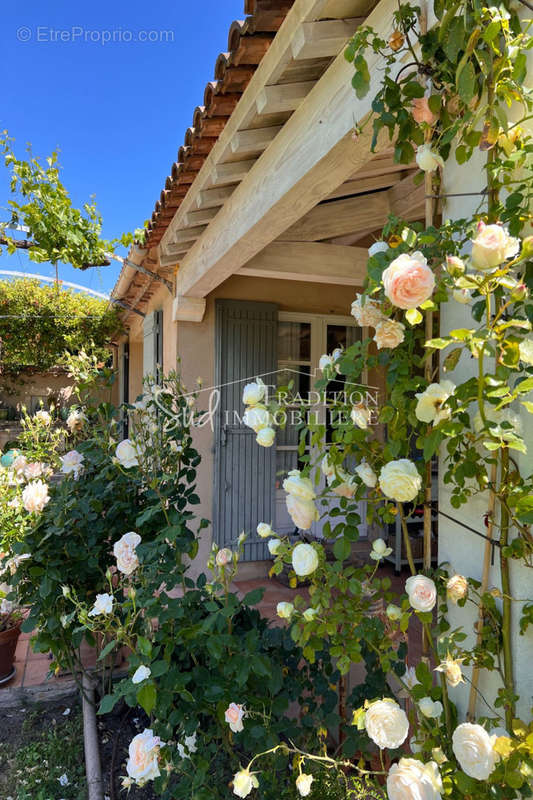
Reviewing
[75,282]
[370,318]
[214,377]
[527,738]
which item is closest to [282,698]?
[527,738]

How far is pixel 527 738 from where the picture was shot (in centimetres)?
72

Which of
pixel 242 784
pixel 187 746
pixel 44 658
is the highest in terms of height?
pixel 242 784

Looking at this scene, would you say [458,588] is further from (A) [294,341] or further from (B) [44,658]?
(A) [294,341]

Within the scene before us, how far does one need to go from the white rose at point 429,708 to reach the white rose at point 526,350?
692 millimetres

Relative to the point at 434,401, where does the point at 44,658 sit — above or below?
below

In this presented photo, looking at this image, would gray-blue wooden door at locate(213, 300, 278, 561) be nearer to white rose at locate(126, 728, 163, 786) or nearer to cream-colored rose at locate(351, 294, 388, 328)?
white rose at locate(126, 728, 163, 786)

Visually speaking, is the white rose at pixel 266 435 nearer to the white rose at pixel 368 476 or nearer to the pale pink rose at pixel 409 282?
the white rose at pixel 368 476

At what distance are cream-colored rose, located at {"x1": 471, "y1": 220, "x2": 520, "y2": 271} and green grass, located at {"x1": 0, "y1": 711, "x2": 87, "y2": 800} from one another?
92.3 inches

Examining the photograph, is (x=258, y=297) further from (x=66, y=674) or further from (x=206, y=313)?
(x=66, y=674)

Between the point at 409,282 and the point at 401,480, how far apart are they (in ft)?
1.22

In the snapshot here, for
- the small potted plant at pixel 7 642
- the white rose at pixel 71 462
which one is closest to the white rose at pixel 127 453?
the white rose at pixel 71 462

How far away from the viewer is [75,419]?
2154 millimetres

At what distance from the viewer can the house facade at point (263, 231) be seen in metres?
1.59

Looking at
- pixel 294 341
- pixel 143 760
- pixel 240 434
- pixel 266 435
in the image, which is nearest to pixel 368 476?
pixel 266 435
